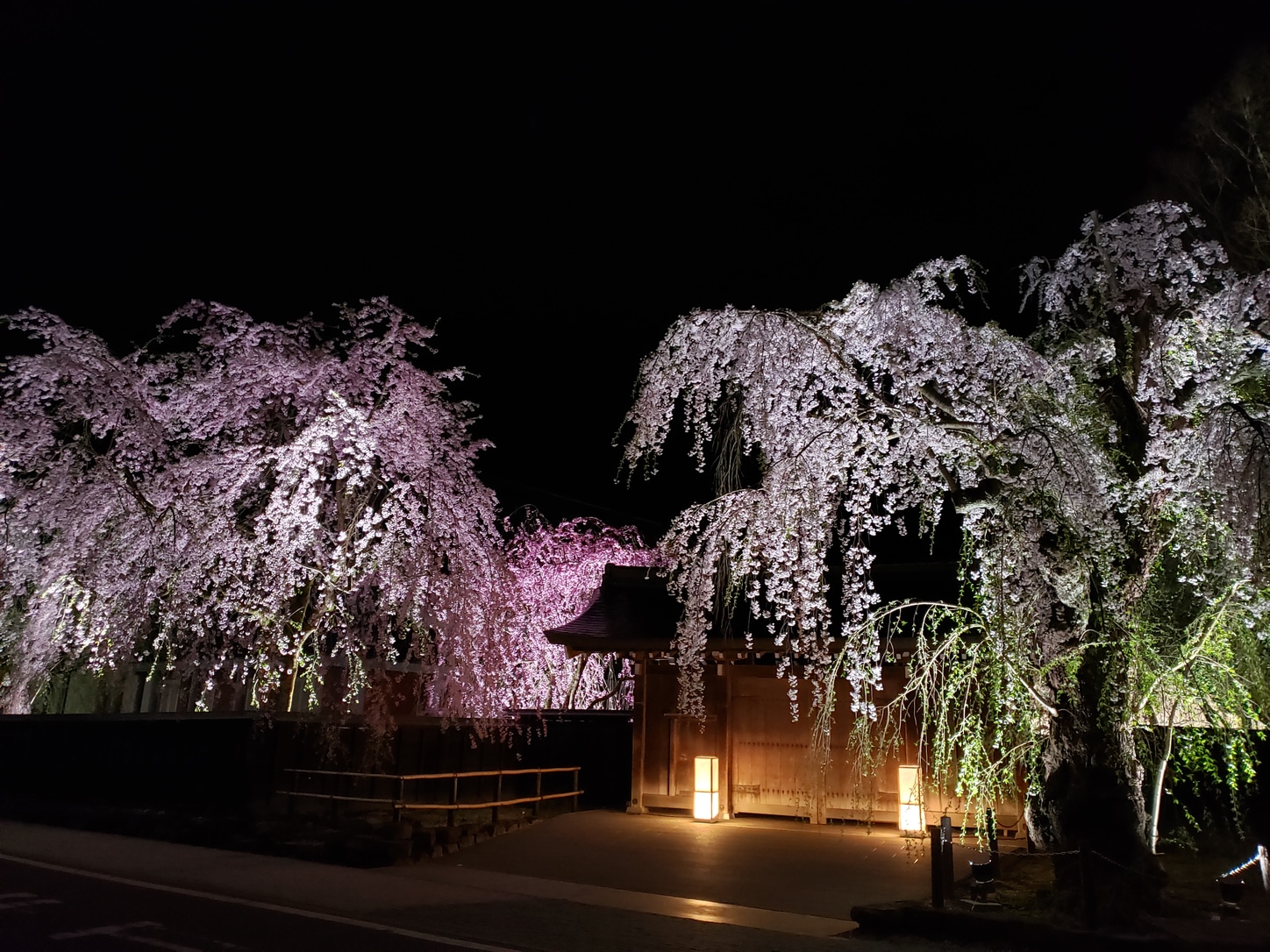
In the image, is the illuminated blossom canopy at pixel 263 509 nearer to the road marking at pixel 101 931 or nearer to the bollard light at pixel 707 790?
the bollard light at pixel 707 790

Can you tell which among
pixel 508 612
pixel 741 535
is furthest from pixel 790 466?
pixel 508 612

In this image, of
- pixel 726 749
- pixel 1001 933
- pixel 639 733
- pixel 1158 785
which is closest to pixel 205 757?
pixel 639 733

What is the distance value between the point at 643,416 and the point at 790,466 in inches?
61.1

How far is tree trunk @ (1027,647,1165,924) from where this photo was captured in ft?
25.7

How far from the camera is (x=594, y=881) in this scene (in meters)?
11.1

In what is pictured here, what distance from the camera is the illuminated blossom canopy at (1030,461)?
8000 mm

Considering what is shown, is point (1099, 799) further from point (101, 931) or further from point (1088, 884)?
point (101, 931)

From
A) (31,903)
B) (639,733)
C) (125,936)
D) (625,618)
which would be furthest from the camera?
(625,618)

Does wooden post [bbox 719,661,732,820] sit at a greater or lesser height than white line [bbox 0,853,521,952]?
greater

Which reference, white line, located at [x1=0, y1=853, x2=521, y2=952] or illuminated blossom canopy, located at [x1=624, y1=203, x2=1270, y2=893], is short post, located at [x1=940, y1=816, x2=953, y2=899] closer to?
illuminated blossom canopy, located at [x1=624, y1=203, x2=1270, y2=893]

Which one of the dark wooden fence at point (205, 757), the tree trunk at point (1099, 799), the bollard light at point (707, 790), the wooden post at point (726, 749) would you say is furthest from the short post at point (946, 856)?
the dark wooden fence at point (205, 757)

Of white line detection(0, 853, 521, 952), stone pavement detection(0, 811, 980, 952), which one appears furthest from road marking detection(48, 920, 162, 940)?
stone pavement detection(0, 811, 980, 952)

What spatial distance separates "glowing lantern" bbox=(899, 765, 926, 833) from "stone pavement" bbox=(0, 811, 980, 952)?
359 millimetres

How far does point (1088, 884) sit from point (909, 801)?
18.7ft
